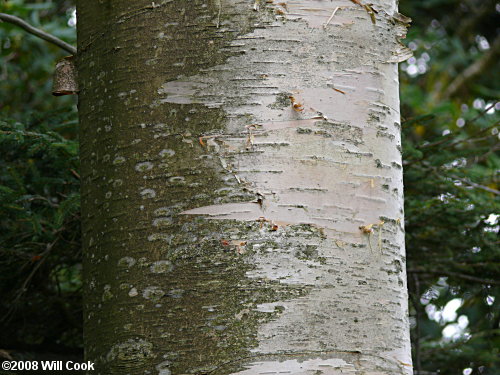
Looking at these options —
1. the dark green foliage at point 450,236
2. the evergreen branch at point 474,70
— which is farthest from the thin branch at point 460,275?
the evergreen branch at point 474,70

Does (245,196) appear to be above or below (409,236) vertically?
above

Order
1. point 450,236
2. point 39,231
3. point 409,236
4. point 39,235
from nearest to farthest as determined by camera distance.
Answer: point 39,231 < point 39,235 < point 409,236 < point 450,236

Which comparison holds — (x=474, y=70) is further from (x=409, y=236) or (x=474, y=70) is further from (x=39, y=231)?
(x=39, y=231)

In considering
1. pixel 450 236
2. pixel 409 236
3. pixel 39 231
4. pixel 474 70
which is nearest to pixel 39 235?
pixel 39 231

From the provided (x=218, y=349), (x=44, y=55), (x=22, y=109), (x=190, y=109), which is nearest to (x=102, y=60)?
(x=190, y=109)

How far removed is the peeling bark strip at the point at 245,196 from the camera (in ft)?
3.58

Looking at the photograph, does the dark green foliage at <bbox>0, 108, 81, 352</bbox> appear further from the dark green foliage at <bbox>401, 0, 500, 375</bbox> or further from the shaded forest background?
the dark green foliage at <bbox>401, 0, 500, 375</bbox>

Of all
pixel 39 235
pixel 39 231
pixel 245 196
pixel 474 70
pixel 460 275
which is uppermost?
pixel 245 196

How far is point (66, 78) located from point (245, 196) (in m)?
0.59

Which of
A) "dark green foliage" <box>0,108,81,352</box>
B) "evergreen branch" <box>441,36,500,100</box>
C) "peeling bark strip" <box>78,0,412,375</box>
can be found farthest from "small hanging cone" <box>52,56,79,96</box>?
"evergreen branch" <box>441,36,500,100</box>

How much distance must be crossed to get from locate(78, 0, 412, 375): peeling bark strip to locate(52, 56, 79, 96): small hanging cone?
0.54ft

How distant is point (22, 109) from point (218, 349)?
3064 mm

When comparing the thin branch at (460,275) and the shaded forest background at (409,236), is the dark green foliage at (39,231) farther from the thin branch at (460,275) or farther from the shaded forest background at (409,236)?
the thin branch at (460,275)

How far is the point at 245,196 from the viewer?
44.6 inches
